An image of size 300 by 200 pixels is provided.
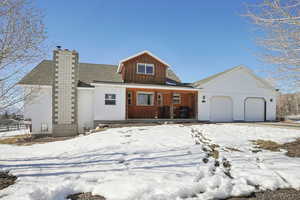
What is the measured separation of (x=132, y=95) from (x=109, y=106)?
2642 millimetres

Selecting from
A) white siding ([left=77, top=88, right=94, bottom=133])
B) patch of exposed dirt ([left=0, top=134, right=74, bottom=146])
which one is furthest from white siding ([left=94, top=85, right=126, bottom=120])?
patch of exposed dirt ([left=0, top=134, right=74, bottom=146])

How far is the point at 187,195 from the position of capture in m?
2.70

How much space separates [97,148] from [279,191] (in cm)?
499

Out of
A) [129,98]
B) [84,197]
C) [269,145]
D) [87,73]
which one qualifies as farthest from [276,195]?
[87,73]

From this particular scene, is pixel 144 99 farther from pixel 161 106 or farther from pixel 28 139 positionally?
pixel 28 139

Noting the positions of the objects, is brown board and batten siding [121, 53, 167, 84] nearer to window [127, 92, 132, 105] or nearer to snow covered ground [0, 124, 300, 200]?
window [127, 92, 132, 105]

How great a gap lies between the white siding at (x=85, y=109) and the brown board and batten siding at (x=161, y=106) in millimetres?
2991

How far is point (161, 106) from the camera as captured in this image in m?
14.9

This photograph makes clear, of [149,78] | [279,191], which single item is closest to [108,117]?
[149,78]

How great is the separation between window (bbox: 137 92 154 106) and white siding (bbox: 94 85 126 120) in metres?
2.17

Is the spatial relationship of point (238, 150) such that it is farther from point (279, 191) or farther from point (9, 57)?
point (9, 57)

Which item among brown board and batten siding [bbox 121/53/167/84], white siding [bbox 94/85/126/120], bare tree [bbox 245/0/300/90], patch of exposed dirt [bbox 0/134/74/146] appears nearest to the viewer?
bare tree [bbox 245/0/300/90]

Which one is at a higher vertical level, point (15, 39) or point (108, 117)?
point (15, 39)

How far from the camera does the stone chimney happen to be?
11.7m
